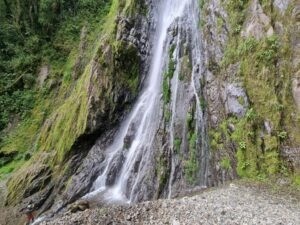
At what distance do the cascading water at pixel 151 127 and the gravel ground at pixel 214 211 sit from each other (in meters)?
2.98

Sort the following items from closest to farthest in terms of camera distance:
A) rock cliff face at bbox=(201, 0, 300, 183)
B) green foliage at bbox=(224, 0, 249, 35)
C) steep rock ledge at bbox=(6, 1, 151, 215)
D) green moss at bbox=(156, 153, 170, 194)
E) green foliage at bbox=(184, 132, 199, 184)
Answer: rock cliff face at bbox=(201, 0, 300, 183) → green foliage at bbox=(224, 0, 249, 35) → green foliage at bbox=(184, 132, 199, 184) → green moss at bbox=(156, 153, 170, 194) → steep rock ledge at bbox=(6, 1, 151, 215)

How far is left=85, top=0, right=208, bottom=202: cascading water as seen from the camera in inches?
519

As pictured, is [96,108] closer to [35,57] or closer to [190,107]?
[190,107]

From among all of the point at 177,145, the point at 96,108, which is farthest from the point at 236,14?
the point at 96,108

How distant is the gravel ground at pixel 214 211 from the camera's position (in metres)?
7.66

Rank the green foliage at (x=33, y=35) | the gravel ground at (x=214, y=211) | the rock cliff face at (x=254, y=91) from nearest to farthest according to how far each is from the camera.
A: the gravel ground at (x=214, y=211)
the rock cliff face at (x=254, y=91)
the green foliage at (x=33, y=35)

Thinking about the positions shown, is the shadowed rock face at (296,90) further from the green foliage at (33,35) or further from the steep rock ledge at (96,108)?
the green foliage at (33,35)

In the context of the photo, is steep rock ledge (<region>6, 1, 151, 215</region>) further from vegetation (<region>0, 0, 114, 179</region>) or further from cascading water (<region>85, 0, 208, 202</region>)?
vegetation (<region>0, 0, 114, 179</region>)

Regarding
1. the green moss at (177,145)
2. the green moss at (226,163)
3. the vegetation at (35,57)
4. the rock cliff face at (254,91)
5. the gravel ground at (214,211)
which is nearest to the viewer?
the gravel ground at (214,211)

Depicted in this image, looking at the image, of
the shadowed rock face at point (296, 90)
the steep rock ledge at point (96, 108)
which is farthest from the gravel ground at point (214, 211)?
the steep rock ledge at point (96, 108)

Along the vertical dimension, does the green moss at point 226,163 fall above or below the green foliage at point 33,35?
below

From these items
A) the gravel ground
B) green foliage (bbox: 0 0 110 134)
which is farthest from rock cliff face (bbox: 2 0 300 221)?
green foliage (bbox: 0 0 110 134)

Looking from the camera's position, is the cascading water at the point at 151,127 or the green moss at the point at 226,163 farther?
the cascading water at the point at 151,127

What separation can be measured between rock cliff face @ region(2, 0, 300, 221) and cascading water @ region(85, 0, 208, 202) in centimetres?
6
